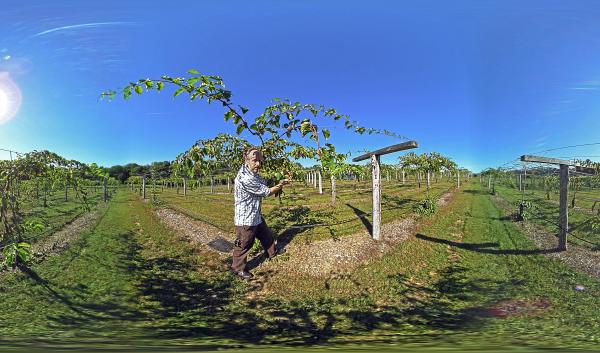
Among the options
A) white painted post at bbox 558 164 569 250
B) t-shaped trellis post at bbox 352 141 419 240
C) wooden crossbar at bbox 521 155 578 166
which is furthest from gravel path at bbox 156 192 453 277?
white painted post at bbox 558 164 569 250

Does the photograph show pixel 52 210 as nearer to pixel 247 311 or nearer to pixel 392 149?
pixel 247 311

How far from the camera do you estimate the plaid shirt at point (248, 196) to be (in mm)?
4812

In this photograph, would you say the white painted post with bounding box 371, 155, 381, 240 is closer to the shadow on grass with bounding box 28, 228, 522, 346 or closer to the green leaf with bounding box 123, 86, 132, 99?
the shadow on grass with bounding box 28, 228, 522, 346

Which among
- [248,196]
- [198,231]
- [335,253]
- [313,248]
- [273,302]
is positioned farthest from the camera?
[198,231]

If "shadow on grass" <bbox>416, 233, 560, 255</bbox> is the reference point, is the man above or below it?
above

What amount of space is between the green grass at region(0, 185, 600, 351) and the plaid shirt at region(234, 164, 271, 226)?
91 cm

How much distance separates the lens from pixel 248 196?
4.96 meters

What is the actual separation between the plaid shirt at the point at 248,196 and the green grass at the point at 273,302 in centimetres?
91

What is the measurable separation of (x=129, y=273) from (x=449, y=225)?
8.66m

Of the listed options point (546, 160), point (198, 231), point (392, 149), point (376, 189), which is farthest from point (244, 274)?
point (546, 160)

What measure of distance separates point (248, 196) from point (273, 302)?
186 cm

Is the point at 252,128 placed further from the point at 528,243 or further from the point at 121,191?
the point at 528,243

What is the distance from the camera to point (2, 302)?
10.7 feet

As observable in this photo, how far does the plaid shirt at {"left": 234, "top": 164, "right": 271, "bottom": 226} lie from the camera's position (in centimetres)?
481
